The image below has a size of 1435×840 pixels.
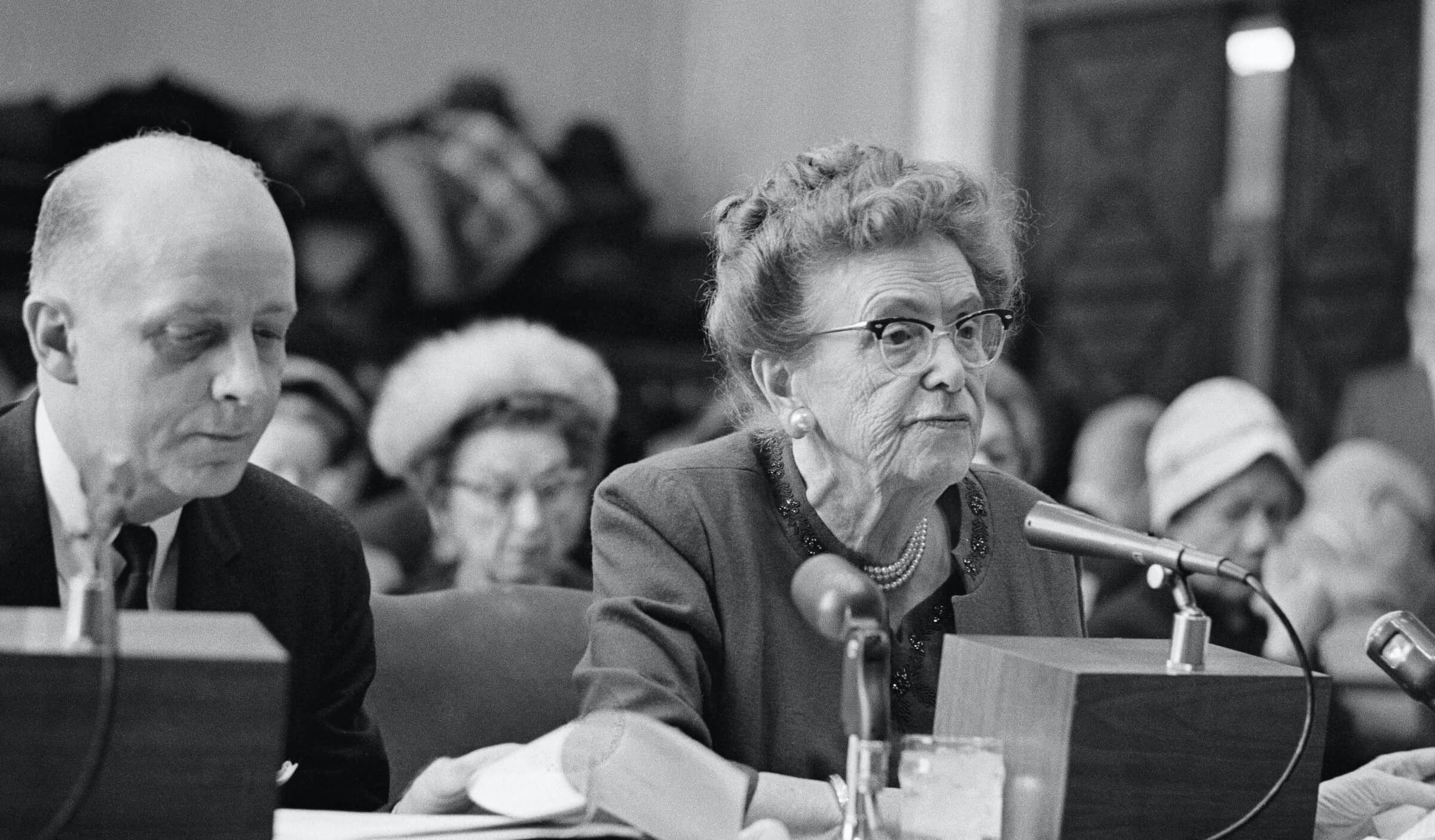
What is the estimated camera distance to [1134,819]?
1.88 metres

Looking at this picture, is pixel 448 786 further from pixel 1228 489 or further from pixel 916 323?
pixel 1228 489

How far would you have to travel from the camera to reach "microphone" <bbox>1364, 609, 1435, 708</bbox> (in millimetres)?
1983

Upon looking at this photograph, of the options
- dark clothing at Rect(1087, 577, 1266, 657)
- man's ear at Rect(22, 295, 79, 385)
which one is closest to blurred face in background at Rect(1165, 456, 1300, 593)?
dark clothing at Rect(1087, 577, 1266, 657)

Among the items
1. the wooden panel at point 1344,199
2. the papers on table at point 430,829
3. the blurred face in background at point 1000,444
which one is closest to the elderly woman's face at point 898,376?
the papers on table at point 430,829

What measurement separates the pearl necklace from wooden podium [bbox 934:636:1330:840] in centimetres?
48

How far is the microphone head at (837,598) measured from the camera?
5.83ft

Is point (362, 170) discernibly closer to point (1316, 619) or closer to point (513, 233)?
point (513, 233)

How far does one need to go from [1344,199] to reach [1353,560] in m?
3.49

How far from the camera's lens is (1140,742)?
6.12 feet

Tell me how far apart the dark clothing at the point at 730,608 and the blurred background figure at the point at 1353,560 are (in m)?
1.33

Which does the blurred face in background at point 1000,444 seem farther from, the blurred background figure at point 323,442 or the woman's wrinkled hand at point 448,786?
the woman's wrinkled hand at point 448,786

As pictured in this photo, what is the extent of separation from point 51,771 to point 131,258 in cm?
65

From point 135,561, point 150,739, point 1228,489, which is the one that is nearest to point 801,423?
point 135,561

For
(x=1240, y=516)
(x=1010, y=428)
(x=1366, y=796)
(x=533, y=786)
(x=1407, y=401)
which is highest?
(x=533, y=786)
